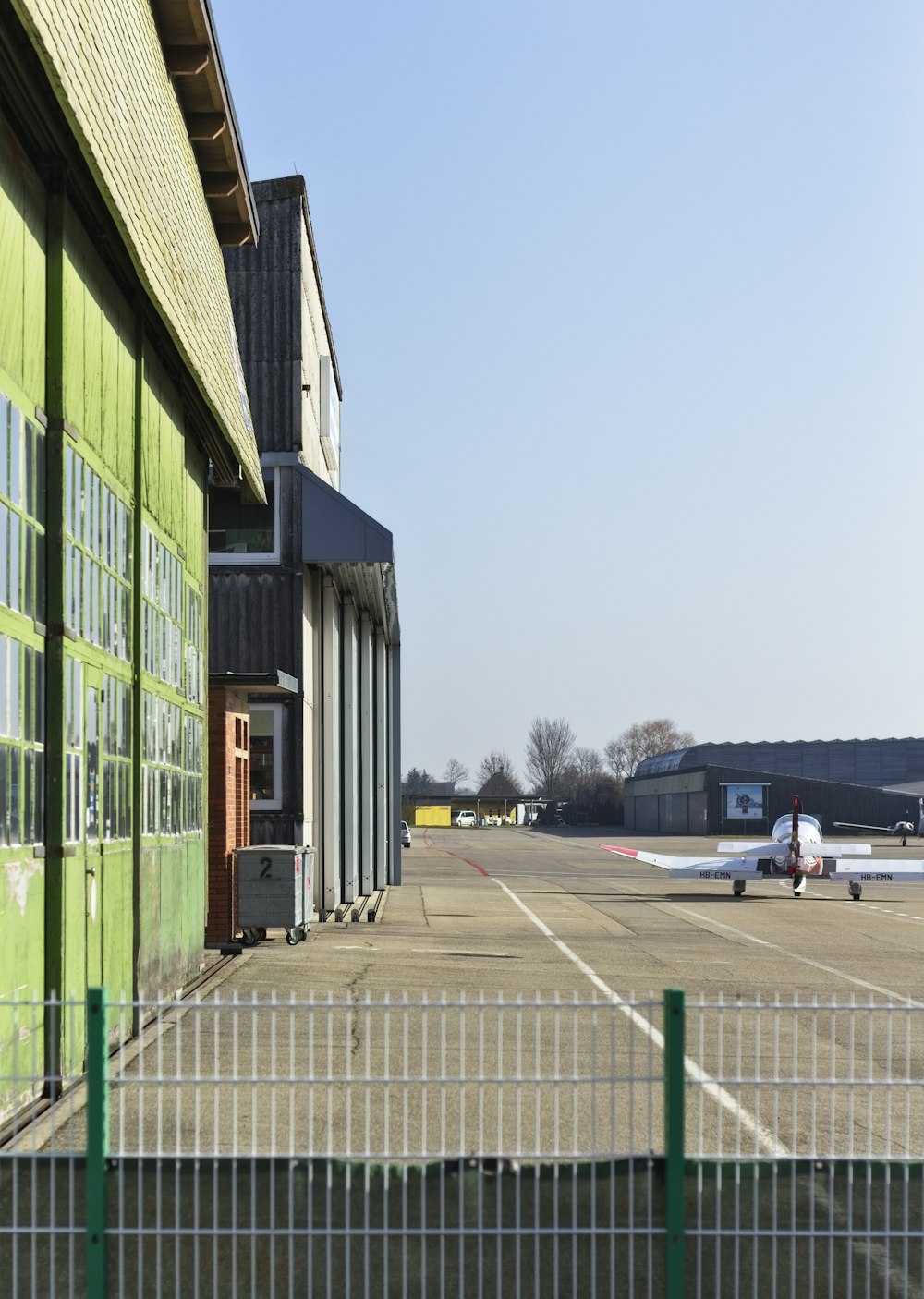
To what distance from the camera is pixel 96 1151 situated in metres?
5.68

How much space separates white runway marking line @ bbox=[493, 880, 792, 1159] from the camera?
7.48 m

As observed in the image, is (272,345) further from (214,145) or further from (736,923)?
(736,923)

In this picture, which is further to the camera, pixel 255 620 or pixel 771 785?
pixel 771 785

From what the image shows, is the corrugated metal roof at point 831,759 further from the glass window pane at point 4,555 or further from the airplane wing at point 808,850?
the glass window pane at point 4,555

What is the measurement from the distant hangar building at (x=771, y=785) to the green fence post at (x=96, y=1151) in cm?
10417

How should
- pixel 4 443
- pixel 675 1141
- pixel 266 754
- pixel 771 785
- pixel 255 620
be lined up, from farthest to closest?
pixel 771 785, pixel 255 620, pixel 266 754, pixel 4 443, pixel 675 1141

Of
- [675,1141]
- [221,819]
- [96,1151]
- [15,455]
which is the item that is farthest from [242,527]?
[675,1141]

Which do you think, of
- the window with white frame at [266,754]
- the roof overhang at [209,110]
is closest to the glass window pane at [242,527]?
the window with white frame at [266,754]

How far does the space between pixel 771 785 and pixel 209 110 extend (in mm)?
96794

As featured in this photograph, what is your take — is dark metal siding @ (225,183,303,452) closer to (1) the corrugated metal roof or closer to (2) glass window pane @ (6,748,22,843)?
(2) glass window pane @ (6,748,22,843)

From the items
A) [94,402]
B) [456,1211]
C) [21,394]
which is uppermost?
[94,402]

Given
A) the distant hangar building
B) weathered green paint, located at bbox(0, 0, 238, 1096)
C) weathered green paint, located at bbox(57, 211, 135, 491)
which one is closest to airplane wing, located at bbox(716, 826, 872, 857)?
weathered green paint, located at bbox(0, 0, 238, 1096)

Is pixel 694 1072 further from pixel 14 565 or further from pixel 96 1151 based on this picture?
pixel 96 1151

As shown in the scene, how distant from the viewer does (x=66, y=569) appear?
10398 mm
